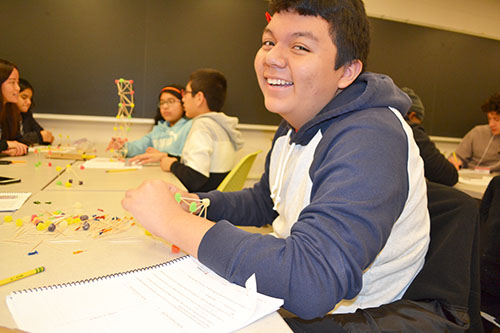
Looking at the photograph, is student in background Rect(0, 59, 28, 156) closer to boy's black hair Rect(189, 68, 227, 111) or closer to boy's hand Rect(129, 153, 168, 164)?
boy's hand Rect(129, 153, 168, 164)

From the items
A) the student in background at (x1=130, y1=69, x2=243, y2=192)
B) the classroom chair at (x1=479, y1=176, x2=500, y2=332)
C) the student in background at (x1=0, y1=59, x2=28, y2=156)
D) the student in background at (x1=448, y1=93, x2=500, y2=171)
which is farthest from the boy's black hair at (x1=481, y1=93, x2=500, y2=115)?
the student in background at (x1=0, y1=59, x2=28, y2=156)

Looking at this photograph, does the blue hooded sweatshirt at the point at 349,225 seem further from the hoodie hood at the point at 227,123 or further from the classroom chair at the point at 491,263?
the hoodie hood at the point at 227,123

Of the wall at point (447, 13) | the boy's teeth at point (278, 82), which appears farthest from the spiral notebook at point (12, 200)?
the wall at point (447, 13)

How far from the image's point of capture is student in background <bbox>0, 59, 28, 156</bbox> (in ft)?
8.07

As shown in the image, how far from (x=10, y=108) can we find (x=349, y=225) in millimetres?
3172

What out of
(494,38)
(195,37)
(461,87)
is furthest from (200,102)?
(494,38)

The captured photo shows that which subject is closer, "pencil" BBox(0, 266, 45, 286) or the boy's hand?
"pencil" BBox(0, 266, 45, 286)

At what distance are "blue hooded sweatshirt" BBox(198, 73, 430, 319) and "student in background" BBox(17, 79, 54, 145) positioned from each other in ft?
10.3

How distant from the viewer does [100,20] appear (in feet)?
11.8

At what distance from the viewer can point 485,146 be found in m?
3.70

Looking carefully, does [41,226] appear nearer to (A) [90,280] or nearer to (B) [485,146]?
(A) [90,280]

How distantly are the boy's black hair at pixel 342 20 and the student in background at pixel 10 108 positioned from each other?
2269mm

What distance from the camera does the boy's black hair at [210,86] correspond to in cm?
274

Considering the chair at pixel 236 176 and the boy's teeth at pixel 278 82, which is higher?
the boy's teeth at pixel 278 82
